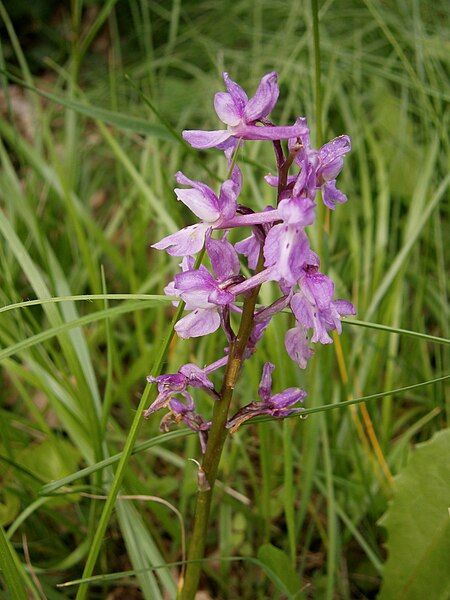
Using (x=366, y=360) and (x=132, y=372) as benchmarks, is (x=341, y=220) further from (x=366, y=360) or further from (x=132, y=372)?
(x=132, y=372)

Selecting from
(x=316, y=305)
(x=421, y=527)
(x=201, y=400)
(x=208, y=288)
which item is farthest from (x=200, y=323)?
(x=201, y=400)

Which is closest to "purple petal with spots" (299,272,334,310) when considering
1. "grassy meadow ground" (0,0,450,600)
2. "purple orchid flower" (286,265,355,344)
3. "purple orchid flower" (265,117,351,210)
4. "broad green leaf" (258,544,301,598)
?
"purple orchid flower" (286,265,355,344)

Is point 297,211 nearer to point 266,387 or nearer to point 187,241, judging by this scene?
point 187,241

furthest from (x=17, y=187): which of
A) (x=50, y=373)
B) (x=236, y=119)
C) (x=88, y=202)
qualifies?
(x=236, y=119)

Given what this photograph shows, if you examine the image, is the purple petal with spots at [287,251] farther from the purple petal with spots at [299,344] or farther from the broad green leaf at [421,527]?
the broad green leaf at [421,527]

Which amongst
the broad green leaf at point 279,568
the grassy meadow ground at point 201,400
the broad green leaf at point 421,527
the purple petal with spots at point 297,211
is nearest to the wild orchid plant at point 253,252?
the purple petal with spots at point 297,211
